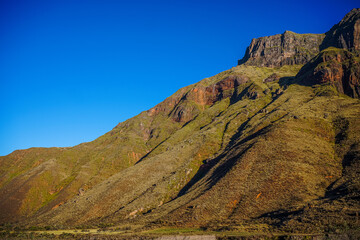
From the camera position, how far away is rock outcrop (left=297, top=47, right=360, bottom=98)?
424 feet

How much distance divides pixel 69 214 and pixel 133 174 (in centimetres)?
3074

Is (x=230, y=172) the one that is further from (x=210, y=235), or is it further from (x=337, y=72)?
(x=337, y=72)

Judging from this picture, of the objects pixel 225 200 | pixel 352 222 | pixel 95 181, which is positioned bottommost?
pixel 352 222

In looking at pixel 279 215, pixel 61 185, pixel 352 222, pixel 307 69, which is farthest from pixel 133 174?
pixel 307 69

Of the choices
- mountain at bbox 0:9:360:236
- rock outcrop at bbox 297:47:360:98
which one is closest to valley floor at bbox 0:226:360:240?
mountain at bbox 0:9:360:236

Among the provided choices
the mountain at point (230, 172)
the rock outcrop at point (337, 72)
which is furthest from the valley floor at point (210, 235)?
the rock outcrop at point (337, 72)

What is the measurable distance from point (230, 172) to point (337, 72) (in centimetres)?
10912

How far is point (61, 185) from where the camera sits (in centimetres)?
12206

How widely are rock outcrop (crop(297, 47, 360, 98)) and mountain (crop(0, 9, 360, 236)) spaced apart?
594 mm

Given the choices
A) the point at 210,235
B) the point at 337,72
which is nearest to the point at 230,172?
the point at 210,235

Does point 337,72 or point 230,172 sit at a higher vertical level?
point 337,72

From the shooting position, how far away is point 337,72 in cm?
13575

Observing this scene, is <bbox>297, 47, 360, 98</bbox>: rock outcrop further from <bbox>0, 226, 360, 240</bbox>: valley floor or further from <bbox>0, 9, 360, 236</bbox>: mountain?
<bbox>0, 226, 360, 240</bbox>: valley floor

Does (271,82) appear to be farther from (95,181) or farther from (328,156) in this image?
(95,181)
